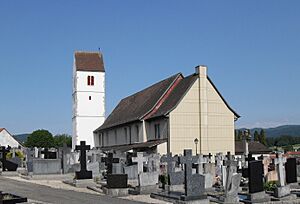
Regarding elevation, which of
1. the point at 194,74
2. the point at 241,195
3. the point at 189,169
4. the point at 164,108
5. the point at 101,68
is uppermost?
the point at 101,68

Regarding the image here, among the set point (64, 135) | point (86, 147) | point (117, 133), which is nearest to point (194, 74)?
point (117, 133)

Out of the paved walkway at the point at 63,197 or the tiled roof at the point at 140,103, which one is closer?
the paved walkway at the point at 63,197

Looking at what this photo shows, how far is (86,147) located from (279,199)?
10.1 meters

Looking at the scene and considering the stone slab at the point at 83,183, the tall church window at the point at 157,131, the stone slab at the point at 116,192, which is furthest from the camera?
the tall church window at the point at 157,131

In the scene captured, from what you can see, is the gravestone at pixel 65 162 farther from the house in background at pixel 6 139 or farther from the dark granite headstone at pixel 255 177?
the house in background at pixel 6 139

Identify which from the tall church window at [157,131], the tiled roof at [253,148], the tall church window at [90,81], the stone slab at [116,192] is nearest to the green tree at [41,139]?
the tall church window at [90,81]

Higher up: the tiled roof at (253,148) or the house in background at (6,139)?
the house in background at (6,139)

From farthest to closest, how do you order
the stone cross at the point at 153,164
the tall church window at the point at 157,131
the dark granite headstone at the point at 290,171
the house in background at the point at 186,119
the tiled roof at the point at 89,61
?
the tiled roof at the point at 89,61 < the tall church window at the point at 157,131 < the house in background at the point at 186,119 < the stone cross at the point at 153,164 < the dark granite headstone at the point at 290,171

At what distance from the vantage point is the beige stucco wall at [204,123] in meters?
43.8

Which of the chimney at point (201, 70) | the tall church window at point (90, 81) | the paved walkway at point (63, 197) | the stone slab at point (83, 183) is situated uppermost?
the tall church window at point (90, 81)

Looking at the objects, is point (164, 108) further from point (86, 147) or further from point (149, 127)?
point (86, 147)

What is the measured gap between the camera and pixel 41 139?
110750 mm

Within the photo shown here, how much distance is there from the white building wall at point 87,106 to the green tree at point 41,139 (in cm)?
4061

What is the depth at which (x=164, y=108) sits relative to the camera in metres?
45.7
